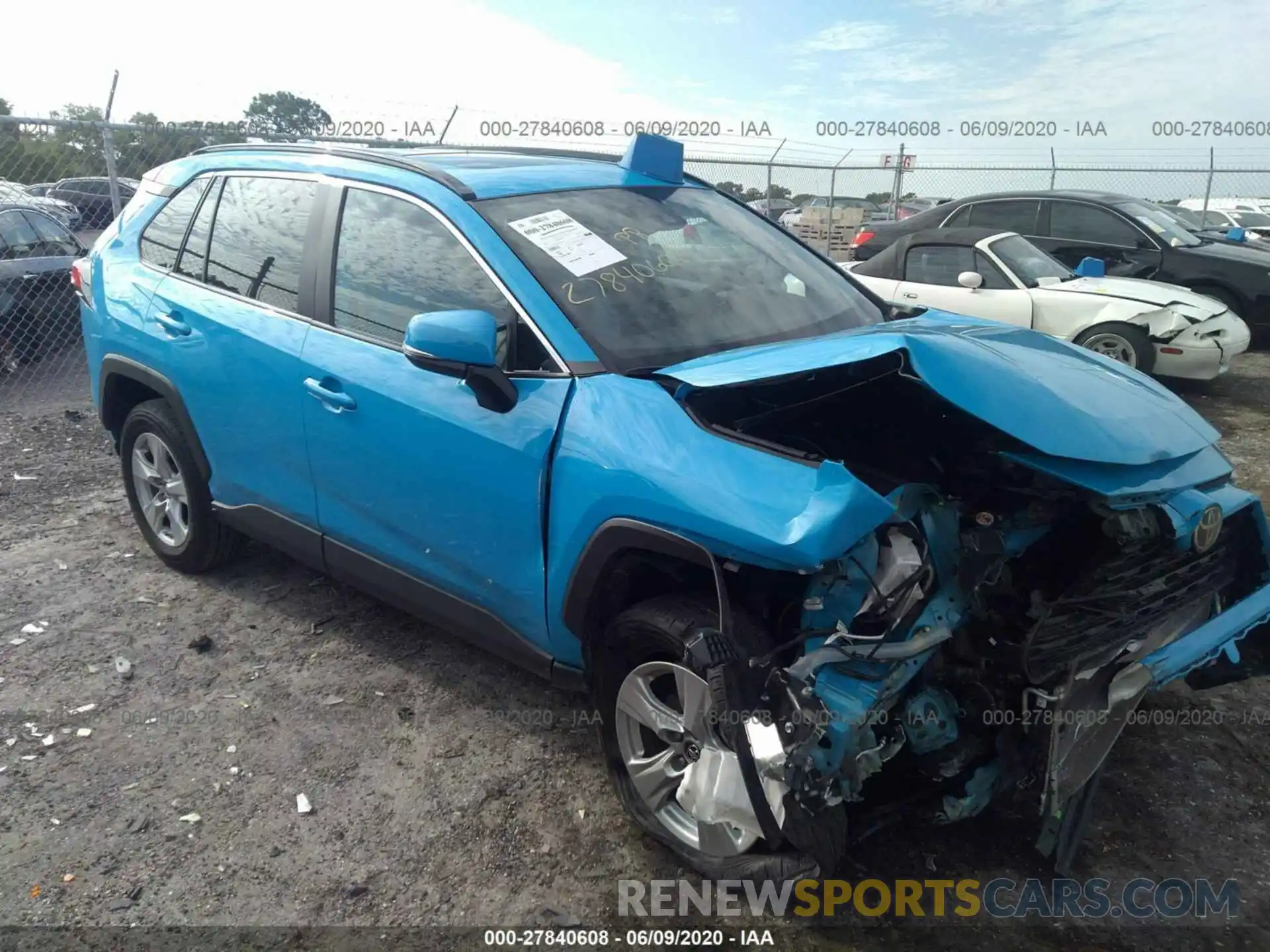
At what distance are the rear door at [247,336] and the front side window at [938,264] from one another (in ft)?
19.3

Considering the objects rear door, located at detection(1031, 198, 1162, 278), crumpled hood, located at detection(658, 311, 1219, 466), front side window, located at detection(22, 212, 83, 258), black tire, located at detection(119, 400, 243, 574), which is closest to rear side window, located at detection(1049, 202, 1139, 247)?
rear door, located at detection(1031, 198, 1162, 278)

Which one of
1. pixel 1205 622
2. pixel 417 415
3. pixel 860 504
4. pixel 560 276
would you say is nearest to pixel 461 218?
pixel 560 276

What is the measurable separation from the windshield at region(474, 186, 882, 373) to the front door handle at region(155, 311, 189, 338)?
1.59 metres

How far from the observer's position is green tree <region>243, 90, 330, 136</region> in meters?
11.6

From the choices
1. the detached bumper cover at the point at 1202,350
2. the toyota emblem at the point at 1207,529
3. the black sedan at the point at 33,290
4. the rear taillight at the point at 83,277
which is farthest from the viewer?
the black sedan at the point at 33,290

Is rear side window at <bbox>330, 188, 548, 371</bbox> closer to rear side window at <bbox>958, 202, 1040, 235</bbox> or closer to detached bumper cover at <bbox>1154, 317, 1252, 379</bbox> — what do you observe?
detached bumper cover at <bbox>1154, 317, 1252, 379</bbox>

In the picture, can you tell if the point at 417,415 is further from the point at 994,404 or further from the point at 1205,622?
the point at 1205,622

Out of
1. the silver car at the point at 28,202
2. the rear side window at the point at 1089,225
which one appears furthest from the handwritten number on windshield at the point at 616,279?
the silver car at the point at 28,202

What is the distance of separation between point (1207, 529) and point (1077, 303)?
18.1 feet

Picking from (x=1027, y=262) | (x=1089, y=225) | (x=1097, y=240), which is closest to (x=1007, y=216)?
(x=1089, y=225)

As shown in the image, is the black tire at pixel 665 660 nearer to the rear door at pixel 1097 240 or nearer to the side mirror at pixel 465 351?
the side mirror at pixel 465 351

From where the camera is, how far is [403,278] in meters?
3.17

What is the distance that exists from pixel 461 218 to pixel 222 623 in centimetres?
221

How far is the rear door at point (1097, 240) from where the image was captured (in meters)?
9.20
